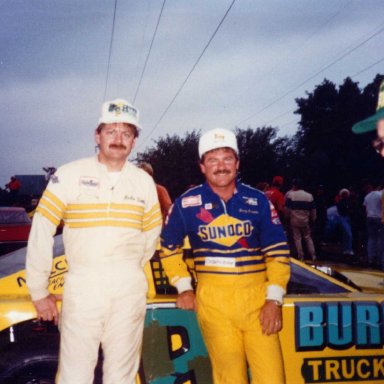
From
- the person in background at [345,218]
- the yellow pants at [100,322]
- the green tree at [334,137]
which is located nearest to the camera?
the yellow pants at [100,322]

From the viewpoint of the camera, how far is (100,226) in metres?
2.45

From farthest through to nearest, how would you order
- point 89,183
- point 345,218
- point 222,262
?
point 345,218, point 222,262, point 89,183

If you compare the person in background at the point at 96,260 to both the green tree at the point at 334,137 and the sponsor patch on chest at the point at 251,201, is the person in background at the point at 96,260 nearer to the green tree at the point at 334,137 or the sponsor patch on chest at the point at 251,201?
the sponsor patch on chest at the point at 251,201


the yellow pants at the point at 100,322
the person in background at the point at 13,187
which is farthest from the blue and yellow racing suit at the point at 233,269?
the person in background at the point at 13,187

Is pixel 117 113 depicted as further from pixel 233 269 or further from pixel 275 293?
pixel 275 293

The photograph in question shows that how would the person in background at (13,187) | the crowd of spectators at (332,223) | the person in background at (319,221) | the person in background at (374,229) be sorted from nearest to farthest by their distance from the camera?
the person in background at (374,229), the crowd of spectators at (332,223), the person in background at (319,221), the person in background at (13,187)

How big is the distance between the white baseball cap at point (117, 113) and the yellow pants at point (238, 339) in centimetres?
103

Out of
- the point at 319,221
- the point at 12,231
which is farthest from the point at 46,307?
the point at 319,221

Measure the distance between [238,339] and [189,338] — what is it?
1.47 feet

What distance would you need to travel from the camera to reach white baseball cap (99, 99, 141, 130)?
259 cm

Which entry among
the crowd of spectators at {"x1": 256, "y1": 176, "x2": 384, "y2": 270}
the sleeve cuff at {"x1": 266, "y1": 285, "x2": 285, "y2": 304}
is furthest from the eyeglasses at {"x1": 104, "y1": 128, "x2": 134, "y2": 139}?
the crowd of spectators at {"x1": 256, "y1": 176, "x2": 384, "y2": 270}

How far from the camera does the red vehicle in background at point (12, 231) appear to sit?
32.1 ft

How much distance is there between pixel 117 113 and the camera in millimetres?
2590

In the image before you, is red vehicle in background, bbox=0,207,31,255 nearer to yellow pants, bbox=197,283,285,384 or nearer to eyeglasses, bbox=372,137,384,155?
yellow pants, bbox=197,283,285,384
